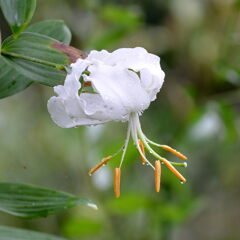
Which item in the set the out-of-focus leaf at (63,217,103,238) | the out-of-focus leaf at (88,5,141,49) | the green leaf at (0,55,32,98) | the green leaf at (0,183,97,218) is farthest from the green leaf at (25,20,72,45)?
the out-of-focus leaf at (63,217,103,238)

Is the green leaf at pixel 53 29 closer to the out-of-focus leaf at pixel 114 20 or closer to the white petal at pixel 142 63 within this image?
the white petal at pixel 142 63

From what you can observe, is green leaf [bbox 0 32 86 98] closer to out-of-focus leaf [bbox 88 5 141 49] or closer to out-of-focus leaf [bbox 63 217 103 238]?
out-of-focus leaf [bbox 88 5 141 49]

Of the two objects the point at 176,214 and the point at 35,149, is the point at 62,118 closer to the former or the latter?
the point at 176,214

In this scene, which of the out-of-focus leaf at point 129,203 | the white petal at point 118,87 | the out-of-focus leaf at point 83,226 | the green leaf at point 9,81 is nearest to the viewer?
the white petal at point 118,87

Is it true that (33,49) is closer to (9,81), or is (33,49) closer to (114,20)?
(9,81)

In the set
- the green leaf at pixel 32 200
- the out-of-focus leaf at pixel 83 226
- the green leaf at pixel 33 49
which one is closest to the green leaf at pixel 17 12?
the green leaf at pixel 33 49

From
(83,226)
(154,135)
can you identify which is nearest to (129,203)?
(83,226)

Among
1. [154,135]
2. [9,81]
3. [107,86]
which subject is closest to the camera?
[107,86]
